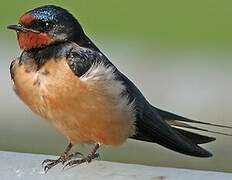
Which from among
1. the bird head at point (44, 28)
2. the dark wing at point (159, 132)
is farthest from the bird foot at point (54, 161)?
the bird head at point (44, 28)

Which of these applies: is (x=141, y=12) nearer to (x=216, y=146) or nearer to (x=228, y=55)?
(x=228, y=55)

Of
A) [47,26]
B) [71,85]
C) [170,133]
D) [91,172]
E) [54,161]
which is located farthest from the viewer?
[170,133]

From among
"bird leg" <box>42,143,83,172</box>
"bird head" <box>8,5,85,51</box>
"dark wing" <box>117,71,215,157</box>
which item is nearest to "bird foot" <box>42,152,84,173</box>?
"bird leg" <box>42,143,83,172</box>

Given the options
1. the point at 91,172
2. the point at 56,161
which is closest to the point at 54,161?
the point at 56,161

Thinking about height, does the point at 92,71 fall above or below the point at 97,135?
above

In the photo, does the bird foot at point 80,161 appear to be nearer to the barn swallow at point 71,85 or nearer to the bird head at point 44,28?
the barn swallow at point 71,85

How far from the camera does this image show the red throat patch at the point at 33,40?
3480 mm

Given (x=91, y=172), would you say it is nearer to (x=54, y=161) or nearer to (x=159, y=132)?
(x=54, y=161)

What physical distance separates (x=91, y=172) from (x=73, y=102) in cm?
54

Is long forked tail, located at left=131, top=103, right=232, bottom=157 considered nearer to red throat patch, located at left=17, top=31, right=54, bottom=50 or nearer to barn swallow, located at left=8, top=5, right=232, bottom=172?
barn swallow, located at left=8, top=5, right=232, bottom=172

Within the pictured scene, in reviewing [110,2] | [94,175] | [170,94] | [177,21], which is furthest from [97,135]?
[110,2]

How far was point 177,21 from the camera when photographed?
950cm

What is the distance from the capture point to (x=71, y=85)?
3432mm

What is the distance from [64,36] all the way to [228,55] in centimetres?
472
